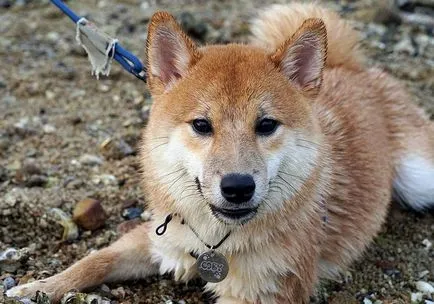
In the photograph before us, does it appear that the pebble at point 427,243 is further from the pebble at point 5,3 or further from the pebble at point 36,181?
the pebble at point 5,3

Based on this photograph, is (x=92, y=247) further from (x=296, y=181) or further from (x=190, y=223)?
(x=296, y=181)

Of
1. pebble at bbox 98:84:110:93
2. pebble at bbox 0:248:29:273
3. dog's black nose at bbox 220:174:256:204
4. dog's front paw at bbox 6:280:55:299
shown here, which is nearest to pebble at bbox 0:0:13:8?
pebble at bbox 98:84:110:93

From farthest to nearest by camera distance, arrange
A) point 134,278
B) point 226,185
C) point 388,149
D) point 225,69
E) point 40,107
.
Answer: point 40,107 < point 388,149 < point 134,278 < point 225,69 < point 226,185

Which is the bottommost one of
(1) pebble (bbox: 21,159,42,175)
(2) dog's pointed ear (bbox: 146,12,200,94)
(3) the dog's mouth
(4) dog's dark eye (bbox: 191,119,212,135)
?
(1) pebble (bbox: 21,159,42,175)

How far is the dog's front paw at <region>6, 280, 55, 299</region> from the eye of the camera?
363 cm

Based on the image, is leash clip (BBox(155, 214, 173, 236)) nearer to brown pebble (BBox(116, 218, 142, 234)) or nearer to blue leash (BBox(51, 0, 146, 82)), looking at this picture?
brown pebble (BBox(116, 218, 142, 234))

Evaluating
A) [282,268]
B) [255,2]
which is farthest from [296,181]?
[255,2]

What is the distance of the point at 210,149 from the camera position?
3332 millimetres

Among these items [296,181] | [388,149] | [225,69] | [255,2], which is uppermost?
[225,69]

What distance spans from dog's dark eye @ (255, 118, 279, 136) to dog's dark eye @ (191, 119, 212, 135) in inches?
9.7

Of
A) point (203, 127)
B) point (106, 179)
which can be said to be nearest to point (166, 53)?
point (203, 127)

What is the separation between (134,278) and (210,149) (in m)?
1.14

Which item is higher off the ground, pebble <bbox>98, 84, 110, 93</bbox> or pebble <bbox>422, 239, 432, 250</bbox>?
pebble <bbox>422, 239, 432, 250</bbox>

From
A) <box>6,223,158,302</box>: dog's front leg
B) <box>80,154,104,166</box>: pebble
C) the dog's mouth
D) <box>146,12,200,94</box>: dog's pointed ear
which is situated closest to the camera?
the dog's mouth
